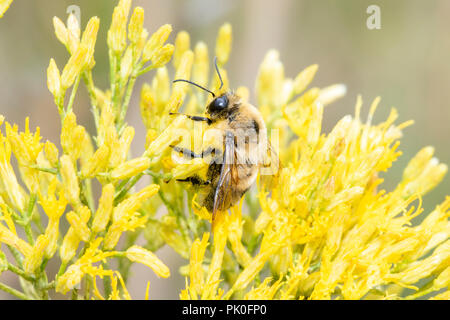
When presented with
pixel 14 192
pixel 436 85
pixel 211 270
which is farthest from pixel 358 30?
pixel 14 192

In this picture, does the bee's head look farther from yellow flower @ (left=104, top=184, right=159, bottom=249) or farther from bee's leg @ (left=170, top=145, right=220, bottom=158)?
yellow flower @ (left=104, top=184, right=159, bottom=249)

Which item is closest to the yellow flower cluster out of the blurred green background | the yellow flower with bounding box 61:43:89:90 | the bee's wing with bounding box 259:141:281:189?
the bee's wing with bounding box 259:141:281:189

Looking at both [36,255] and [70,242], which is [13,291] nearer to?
[36,255]

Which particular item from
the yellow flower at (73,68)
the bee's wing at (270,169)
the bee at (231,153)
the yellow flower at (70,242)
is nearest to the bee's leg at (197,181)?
the bee at (231,153)

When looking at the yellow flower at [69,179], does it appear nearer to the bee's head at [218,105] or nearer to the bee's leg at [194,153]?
the bee's leg at [194,153]

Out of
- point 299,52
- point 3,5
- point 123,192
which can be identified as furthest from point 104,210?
point 299,52

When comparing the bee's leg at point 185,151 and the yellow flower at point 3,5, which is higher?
the yellow flower at point 3,5
